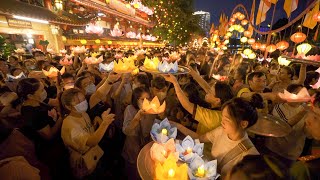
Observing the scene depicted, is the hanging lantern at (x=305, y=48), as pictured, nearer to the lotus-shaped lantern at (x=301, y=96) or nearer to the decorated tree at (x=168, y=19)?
the lotus-shaped lantern at (x=301, y=96)

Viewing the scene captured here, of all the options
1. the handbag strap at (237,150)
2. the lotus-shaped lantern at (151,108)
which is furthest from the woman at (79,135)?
the handbag strap at (237,150)

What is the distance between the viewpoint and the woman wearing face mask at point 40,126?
9.25 ft

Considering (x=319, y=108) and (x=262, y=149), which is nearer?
(x=319, y=108)

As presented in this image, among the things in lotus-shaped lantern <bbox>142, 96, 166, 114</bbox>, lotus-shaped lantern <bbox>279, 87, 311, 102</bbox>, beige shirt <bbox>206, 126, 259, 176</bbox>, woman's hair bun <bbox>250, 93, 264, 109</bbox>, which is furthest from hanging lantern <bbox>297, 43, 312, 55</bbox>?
lotus-shaped lantern <bbox>142, 96, 166, 114</bbox>

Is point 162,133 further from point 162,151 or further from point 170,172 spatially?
point 170,172

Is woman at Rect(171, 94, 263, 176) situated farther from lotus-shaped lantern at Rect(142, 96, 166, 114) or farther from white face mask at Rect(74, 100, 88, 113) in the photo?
white face mask at Rect(74, 100, 88, 113)

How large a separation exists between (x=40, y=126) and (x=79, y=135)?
75 centimetres

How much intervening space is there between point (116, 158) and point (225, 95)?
2826 mm

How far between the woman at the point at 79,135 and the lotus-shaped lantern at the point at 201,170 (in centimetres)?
112

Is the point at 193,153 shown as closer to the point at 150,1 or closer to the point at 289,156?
the point at 289,156

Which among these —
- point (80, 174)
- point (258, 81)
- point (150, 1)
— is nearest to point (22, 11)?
point (80, 174)

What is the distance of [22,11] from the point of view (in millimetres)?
10141

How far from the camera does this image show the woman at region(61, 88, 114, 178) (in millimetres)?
2492

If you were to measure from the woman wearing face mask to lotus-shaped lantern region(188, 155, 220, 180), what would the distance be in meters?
2.09
